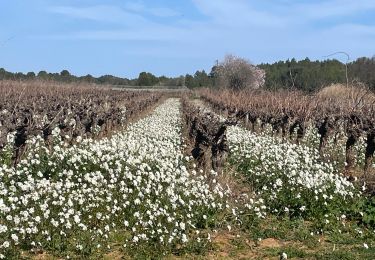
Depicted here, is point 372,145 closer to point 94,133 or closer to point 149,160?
point 149,160

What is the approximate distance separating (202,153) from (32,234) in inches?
276

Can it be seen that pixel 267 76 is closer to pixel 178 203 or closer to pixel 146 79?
pixel 146 79

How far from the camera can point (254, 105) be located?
106ft

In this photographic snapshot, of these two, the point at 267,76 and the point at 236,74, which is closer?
the point at 236,74

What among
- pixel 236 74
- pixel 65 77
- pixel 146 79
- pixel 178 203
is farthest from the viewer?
pixel 146 79

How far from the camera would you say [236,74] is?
3435 inches

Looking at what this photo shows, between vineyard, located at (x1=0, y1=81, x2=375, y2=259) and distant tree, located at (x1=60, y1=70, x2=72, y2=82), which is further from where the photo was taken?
distant tree, located at (x1=60, y1=70, x2=72, y2=82)

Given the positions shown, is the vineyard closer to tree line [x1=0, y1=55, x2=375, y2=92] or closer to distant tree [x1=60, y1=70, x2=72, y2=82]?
tree line [x1=0, y1=55, x2=375, y2=92]

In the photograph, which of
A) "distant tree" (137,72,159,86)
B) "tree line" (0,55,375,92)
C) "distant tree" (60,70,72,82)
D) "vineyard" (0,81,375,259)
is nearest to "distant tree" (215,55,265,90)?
"tree line" (0,55,375,92)

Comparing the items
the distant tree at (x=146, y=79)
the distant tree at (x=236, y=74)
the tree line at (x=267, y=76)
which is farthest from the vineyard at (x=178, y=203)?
the distant tree at (x=146, y=79)

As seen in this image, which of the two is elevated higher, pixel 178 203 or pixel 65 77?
pixel 65 77

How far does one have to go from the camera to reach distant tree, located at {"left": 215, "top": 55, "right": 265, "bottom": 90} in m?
84.4

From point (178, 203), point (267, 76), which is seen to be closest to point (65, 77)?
point (267, 76)

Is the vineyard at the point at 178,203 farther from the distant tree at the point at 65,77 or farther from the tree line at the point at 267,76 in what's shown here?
the distant tree at the point at 65,77
